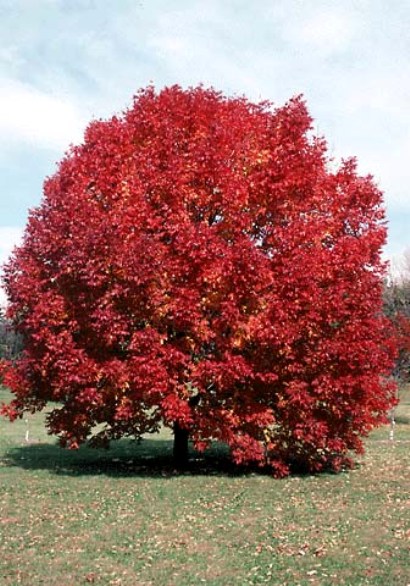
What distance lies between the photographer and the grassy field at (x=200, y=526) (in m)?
11.8

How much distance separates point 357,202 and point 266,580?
535 inches

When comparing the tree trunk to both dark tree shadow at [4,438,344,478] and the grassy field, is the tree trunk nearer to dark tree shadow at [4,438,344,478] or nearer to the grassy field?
dark tree shadow at [4,438,344,478]

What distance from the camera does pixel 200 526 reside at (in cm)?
1502

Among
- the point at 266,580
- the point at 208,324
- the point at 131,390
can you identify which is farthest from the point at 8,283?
the point at 266,580

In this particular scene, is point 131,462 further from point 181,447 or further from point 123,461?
point 181,447

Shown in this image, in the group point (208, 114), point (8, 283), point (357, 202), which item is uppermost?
point (208, 114)

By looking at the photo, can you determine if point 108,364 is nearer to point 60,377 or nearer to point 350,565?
point 60,377

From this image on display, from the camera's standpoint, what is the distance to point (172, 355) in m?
18.3

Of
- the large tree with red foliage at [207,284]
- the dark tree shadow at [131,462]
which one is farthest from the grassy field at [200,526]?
the large tree with red foliage at [207,284]

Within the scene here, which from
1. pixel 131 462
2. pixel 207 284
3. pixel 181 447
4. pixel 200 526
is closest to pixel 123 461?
pixel 131 462

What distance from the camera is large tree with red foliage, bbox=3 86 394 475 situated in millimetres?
18344

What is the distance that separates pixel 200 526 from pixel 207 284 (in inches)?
263

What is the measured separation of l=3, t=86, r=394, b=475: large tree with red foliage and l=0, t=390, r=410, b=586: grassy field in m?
1.70

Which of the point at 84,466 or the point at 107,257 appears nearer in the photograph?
the point at 107,257
